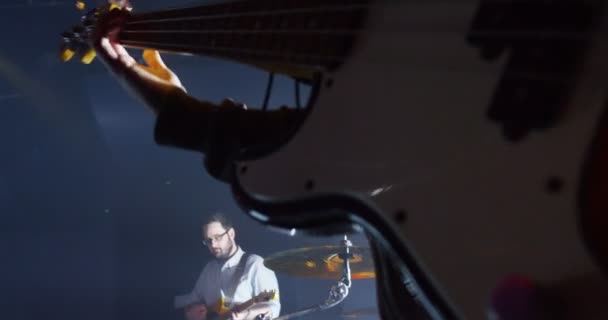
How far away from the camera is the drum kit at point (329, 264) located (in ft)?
9.78

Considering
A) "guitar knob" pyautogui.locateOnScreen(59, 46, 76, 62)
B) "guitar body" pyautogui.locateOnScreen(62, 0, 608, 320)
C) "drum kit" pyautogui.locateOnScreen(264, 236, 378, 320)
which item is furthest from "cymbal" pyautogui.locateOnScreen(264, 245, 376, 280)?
"guitar body" pyautogui.locateOnScreen(62, 0, 608, 320)

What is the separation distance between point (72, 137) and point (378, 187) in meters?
3.95

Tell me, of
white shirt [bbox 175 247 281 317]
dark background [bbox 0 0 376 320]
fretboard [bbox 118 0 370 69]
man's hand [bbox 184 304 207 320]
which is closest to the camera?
fretboard [bbox 118 0 370 69]

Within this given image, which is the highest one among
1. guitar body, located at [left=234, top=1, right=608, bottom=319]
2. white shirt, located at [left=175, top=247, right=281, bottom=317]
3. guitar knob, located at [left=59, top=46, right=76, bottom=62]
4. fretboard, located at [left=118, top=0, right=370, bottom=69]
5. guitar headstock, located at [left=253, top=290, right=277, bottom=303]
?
guitar knob, located at [left=59, top=46, right=76, bottom=62]

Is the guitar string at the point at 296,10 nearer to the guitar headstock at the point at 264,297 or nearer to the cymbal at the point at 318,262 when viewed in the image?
the cymbal at the point at 318,262

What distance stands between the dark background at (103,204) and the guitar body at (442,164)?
134 inches

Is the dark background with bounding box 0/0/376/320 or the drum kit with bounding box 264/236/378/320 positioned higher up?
the dark background with bounding box 0/0/376/320

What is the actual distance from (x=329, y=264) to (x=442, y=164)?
268cm

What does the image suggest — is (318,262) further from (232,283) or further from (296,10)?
(296,10)

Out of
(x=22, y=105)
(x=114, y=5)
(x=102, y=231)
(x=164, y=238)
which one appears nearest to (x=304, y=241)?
(x=164, y=238)

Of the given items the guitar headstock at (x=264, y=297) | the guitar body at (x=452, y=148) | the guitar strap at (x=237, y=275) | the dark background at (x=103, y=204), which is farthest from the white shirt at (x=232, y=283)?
the guitar body at (x=452, y=148)

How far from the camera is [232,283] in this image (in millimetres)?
3480

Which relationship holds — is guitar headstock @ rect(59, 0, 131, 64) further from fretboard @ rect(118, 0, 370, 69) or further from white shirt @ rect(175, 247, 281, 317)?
white shirt @ rect(175, 247, 281, 317)

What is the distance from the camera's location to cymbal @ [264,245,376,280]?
9.86 feet
